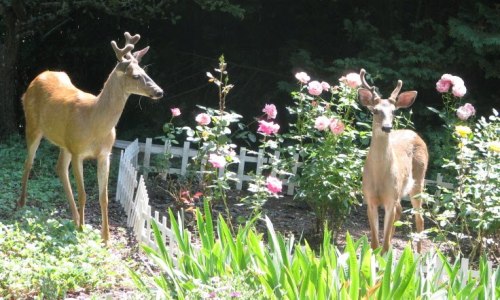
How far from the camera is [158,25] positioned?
497 inches

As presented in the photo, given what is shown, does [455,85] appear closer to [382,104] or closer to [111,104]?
[382,104]

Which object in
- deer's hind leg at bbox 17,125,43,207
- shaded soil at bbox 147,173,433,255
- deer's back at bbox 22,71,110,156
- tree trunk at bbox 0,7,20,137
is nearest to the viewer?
deer's back at bbox 22,71,110,156

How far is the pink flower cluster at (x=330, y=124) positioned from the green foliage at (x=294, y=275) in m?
2.43

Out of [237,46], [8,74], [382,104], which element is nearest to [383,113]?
[382,104]

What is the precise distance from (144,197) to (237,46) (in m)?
6.03

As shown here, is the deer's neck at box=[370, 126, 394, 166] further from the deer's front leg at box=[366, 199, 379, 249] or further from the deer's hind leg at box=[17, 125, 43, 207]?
the deer's hind leg at box=[17, 125, 43, 207]

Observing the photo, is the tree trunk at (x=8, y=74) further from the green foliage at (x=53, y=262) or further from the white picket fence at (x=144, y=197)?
the green foliage at (x=53, y=262)

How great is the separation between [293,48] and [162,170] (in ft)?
9.78

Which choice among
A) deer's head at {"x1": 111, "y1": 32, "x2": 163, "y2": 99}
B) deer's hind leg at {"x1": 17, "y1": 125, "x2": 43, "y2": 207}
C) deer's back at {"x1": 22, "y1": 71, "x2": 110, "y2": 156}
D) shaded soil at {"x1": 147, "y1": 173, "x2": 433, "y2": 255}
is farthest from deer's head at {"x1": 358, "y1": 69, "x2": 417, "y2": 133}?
deer's hind leg at {"x1": 17, "y1": 125, "x2": 43, "y2": 207}

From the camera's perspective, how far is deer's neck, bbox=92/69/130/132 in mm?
→ 7656

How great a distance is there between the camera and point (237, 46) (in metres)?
12.8

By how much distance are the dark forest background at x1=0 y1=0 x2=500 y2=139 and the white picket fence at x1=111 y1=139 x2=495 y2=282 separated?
5.25 feet

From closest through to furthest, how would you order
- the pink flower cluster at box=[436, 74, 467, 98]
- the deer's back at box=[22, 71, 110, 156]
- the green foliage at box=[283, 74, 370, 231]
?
the pink flower cluster at box=[436, 74, 467, 98]
the deer's back at box=[22, 71, 110, 156]
the green foliage at box=[283, 74, 370, 231]

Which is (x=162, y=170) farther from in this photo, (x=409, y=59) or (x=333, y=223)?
(x=409, y=59)
